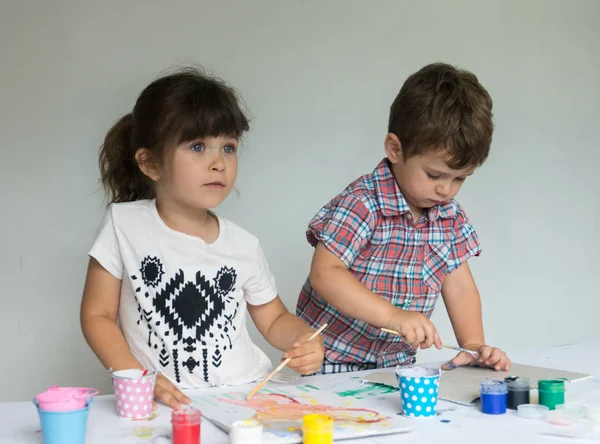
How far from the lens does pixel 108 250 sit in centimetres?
138

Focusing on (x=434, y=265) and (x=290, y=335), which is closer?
(x=290, y=335)

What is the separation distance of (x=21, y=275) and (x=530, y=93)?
1.91 meters

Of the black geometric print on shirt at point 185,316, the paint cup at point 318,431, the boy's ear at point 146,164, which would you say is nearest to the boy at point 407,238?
the black geometric print on shirt at point 185,316

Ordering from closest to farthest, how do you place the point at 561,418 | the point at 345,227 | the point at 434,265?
the point at 561,418
the point at 345,227
the point at 434,265

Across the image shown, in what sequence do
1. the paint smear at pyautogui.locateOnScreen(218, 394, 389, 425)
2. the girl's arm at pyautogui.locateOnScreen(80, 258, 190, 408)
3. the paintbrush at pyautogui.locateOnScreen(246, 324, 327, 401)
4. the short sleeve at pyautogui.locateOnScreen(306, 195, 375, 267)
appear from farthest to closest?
the short sleeve at pyautogui.locateOnScreen(306, 195, 375, 267) < the girl's arm at pyautogui.locateOnScreen(80, 258, 190, 408) < the paintbrush at pyautogui.locateOnScreen(246, 324, 327, 401) < the paint smear at pyautogui.locateOnScreen(218, 394, 389, 425)

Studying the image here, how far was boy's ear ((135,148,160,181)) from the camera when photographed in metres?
1.47

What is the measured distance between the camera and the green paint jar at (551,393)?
112 cm

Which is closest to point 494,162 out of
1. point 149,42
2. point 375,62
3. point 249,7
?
point 375,62

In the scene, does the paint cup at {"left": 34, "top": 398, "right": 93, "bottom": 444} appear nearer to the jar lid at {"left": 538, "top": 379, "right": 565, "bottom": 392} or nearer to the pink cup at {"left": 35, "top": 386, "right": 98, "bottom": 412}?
the pink cup at {"left": 35, "top": 386, "right": 98, "bottom": 412}

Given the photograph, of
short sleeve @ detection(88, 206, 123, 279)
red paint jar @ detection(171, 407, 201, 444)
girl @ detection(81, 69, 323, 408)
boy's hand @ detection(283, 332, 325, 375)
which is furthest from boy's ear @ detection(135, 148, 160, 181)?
red paint jar @ detection(171, 407, 201, 444)

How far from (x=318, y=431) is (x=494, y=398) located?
32 centimetres

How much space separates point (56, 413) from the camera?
0.90 m

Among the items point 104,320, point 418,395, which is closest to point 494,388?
point 418,395

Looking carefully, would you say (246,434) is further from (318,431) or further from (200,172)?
(200,172)
